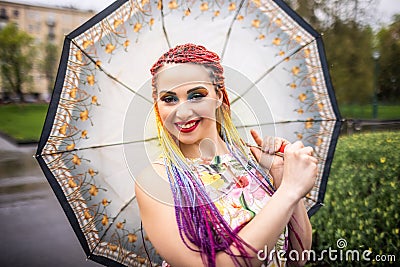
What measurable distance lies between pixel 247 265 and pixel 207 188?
0.82ft

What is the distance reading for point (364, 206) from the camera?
10.5 feet

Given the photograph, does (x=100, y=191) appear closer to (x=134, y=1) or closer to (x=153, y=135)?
(x=153, y=135)

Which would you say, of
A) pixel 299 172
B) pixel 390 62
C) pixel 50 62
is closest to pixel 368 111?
pixel 390 62

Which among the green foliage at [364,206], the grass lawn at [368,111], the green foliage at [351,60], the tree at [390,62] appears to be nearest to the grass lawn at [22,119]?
the green foliage at [351,60]

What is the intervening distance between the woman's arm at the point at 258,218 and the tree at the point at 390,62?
4.32 metres

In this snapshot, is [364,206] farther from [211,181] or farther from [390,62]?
[390,62]

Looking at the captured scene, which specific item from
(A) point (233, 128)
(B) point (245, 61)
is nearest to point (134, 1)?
(B) point (245, 61)

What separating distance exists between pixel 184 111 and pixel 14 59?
5848 mm

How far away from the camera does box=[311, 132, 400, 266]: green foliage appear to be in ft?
9.92

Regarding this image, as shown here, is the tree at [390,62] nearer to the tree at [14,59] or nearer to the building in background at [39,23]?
the building in background at [39,23]

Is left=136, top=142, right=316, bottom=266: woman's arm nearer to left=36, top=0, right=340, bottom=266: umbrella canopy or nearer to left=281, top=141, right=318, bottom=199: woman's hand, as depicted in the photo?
left=281, top=141, right=318, bottom=199: woman's hand

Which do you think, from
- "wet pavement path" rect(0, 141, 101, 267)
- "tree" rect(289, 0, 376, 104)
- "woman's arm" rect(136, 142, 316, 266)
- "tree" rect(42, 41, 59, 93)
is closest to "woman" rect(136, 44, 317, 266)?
"woman's arm" rect(136, 142, 316, 266)

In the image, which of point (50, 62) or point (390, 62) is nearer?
point (390, 62)

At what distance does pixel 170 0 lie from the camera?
1.57 m
